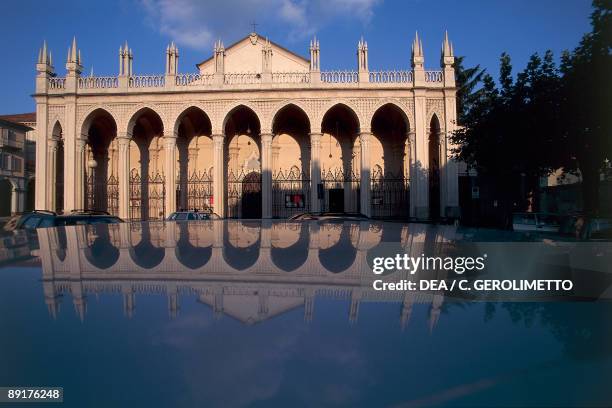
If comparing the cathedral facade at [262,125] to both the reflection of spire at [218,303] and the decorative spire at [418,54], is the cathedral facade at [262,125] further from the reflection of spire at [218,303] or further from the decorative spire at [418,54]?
the reflection of spire at [218,303]

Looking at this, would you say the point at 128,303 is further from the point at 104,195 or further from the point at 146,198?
the point at 104,195

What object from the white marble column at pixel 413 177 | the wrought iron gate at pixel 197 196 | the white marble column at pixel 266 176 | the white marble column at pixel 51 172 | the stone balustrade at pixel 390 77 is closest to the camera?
the white marble column at pixel 413 177

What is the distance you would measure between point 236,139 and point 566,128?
17.1m

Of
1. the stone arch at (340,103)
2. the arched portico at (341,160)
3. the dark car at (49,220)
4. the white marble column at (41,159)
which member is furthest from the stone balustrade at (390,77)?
the white marble column at (41,159)

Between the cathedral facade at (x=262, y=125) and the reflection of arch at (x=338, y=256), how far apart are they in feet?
51.0

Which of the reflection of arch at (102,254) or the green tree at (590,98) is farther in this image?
the green tree at (590,98)

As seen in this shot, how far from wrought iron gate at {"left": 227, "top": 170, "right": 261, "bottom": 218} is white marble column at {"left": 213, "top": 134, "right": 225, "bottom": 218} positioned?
6.17 ft

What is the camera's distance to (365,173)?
18.7m

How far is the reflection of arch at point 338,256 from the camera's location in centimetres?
202

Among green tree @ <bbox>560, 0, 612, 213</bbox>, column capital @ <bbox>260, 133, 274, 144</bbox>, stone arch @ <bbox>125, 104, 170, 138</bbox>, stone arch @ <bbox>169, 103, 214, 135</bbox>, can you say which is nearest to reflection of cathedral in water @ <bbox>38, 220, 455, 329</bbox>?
green tree @ <bbox>560, 0, 612, 213</bbox>

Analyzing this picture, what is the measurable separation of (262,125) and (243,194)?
4903 millimetres

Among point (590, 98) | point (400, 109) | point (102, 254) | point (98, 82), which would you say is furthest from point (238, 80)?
point (102, 254)

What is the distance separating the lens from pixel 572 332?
111 centimetres

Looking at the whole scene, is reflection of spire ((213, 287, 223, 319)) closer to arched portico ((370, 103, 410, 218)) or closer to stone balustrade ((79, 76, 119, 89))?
arched portico ((370, 103, 410, 218))
